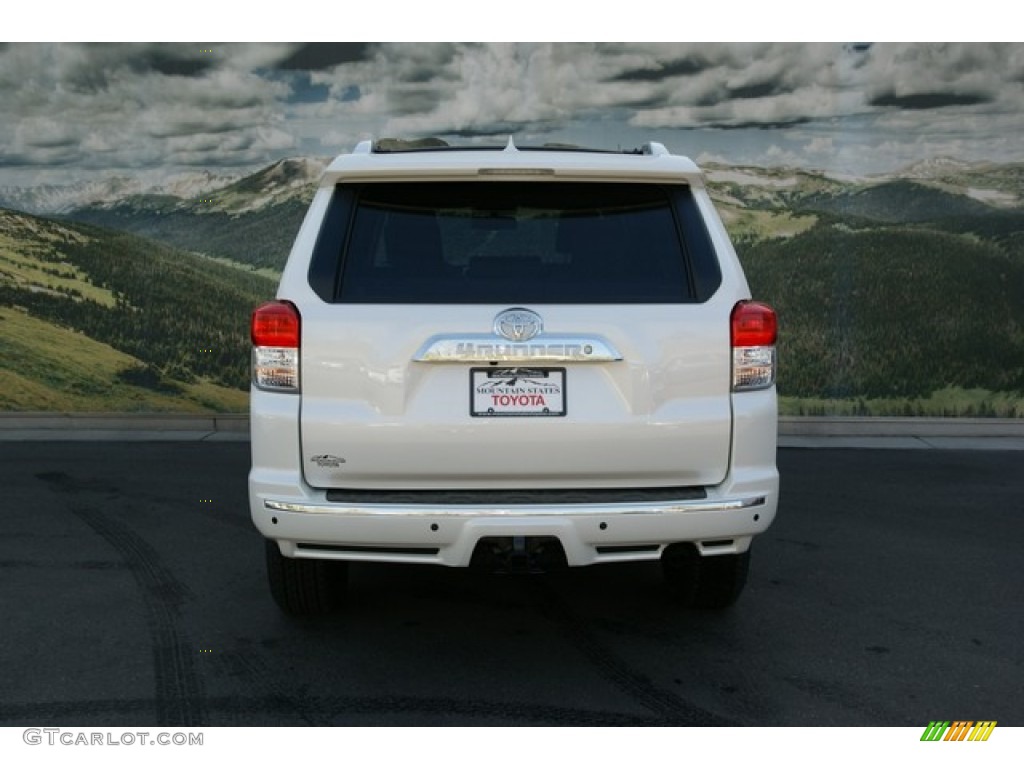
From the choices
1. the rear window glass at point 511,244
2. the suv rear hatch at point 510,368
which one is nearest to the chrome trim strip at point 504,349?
the suv rear hatch at point 510,368

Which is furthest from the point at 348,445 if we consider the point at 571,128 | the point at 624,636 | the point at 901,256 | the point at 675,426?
the point at 901,256

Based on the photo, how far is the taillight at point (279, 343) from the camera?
3.96 m

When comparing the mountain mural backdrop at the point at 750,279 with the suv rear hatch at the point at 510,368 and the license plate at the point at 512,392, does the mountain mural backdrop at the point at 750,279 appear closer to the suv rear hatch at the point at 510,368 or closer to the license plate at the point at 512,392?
the suv rear hatch at the point at 510,368

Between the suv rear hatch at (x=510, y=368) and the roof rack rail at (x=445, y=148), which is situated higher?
the roof rack rail at (x=445, y=148)

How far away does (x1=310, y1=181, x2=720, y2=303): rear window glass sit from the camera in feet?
13.1

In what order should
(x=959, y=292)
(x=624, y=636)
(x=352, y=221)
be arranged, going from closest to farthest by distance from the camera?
(x=352, y=221) < (x=624, y=636) < (x=959, y=292)

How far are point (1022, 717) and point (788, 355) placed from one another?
24.8ft

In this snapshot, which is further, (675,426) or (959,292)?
(959,292)

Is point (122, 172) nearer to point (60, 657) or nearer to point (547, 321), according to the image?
point (60, 657)

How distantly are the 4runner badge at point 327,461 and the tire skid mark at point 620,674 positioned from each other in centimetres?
128

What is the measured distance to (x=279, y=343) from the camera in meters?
3.97

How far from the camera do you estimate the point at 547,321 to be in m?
3.90

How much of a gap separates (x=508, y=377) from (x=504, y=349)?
0.10m
